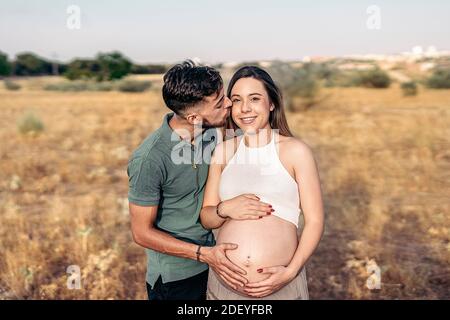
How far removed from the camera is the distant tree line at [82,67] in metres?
42.6

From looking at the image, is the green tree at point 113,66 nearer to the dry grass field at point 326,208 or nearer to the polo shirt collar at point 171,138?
the dry grass field at point 326,208

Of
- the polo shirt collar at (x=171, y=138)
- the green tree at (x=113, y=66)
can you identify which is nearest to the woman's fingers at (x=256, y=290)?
the polo shirt collar at (x=171, y=138)

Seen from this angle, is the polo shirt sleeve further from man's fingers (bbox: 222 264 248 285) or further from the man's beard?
man's fingers (bbox: 222 264 248 285)

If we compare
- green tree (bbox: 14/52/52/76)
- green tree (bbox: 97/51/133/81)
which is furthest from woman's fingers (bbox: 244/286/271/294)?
green tree (bbox: 14/52/52/76)

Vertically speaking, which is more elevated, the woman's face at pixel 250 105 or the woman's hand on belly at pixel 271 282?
the woman's face at pixel 250 105

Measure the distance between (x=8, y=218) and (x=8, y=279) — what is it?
2036mm

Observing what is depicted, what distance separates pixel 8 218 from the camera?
7211 millimetres

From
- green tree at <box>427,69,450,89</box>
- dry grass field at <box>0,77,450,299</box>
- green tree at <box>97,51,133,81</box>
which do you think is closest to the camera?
dry grass field at <box>0,77,450,299</box>

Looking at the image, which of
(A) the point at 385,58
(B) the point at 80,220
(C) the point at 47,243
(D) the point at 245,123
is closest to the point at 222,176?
(D) the point at 245,123

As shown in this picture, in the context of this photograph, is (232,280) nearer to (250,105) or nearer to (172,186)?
(172,186)

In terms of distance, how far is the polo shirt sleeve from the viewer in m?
2.75

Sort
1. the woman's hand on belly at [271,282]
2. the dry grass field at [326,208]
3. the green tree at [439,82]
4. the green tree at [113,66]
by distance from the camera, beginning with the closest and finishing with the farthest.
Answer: the woman's hand on belly at [271,282]
the dry grass field at [326,208]
the green tree at [439,82]
the green tree at [113,66]

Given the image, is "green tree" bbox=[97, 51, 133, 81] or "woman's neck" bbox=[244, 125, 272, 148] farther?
"green tree" bbox=[97, 51, 133, 81]

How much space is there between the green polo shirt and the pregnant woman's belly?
0.29m
